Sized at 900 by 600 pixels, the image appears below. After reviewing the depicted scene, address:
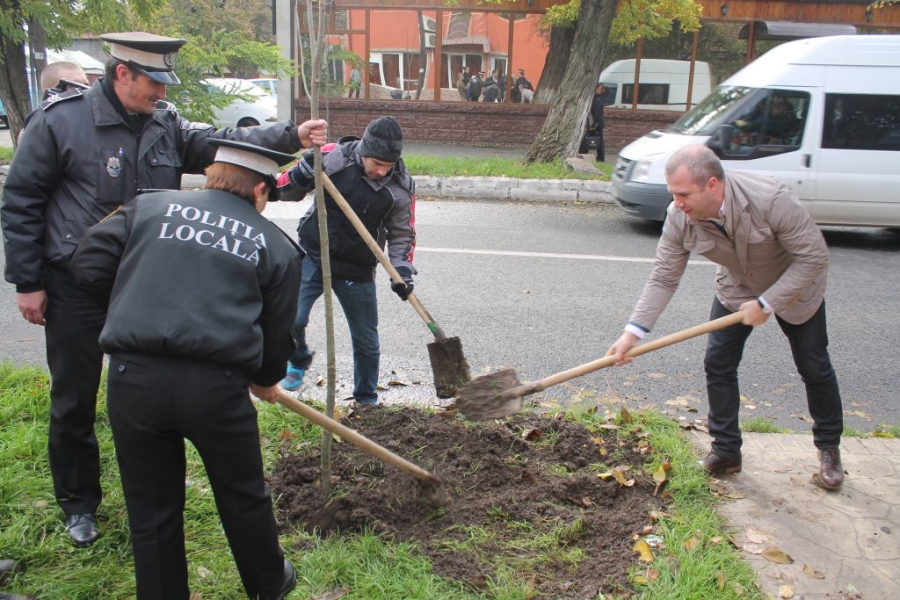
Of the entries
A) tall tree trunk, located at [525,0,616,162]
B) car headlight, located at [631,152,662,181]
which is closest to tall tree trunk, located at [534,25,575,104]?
tall tree trunk, located at [525,0,616,162]

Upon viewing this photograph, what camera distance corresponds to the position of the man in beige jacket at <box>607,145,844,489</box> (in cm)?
339

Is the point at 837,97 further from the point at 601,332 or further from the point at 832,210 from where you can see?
the point at 601,332

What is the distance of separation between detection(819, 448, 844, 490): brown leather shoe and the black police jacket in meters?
2.79

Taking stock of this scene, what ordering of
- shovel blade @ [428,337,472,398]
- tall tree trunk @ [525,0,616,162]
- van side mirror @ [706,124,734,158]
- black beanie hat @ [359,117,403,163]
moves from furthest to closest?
1. tall tree trunk @ [525,0,616,162]
2. van side mirror @ [706,124,734,158]
3. shovel blade @ [428,337,472,398]
4. black beanie hat @ [359,117,403,163]

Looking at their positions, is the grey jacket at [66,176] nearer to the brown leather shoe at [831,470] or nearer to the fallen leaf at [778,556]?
the fallen leaf at [778,556]

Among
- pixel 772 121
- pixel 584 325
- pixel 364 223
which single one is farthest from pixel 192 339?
pixel 772 121

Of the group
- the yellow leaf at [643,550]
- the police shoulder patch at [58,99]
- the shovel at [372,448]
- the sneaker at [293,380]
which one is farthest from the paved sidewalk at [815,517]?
the police shoulder patch at [58,99]

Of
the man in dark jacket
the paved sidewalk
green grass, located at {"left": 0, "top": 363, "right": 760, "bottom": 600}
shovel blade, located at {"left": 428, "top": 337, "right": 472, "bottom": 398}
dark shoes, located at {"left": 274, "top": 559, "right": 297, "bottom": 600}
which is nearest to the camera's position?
dark shoes, located at {"left": 274, "top": 559, "right": 297, "bottom": 600}

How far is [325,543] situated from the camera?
10.7ft

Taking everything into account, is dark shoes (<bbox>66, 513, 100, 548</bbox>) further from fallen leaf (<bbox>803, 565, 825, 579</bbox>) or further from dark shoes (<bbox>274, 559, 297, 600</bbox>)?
fallen leaf (<bbox>803, 565, 825, 579</bbox>)

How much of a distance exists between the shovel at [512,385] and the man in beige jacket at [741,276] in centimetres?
10

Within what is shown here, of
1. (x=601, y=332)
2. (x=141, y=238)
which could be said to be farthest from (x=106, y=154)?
(x=601, y=332)

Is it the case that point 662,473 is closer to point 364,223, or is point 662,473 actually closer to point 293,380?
point 364,223

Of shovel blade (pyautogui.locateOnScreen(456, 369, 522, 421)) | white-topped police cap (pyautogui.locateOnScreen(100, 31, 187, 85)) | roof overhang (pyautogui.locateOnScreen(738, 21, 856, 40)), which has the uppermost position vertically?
roof overhang (pyautogui.locateOnScreen(738, 21, 856, 40))
